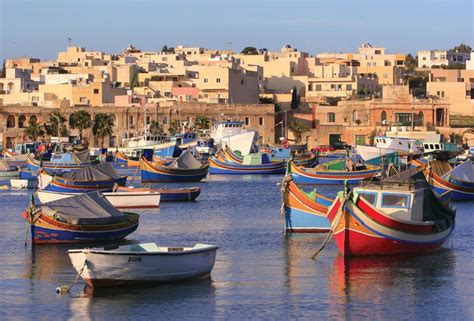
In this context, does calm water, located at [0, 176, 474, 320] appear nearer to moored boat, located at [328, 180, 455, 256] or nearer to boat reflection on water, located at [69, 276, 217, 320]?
boat reflection on water, located at [69, 276, 217, 320]

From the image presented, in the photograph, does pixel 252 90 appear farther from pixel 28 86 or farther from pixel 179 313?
pixel 179 313

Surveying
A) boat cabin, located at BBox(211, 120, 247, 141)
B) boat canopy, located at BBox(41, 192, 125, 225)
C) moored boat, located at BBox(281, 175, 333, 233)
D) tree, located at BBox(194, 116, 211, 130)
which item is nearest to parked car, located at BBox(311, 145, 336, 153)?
tree, located at BBox(194, 116, 211, 130)

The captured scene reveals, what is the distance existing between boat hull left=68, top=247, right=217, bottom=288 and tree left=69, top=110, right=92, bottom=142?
78.5 metres

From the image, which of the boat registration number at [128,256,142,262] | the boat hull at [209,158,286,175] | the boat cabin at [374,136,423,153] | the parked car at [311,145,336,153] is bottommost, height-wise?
the parked car at [311,145,336,153]

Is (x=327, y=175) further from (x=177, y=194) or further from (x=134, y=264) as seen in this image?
(x=134, y=264)

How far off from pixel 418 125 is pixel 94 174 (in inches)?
2170

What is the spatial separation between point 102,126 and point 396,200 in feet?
246

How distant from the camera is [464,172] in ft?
179

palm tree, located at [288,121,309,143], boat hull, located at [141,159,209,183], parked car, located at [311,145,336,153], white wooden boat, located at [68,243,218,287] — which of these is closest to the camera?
white wooden boat, located at [68,243,218,287]

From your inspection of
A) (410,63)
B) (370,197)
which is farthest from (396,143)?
(410,63)

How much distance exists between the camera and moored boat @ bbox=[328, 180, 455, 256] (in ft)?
104

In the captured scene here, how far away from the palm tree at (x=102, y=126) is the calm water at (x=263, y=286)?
215 ft

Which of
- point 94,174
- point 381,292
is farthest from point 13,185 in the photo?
point 381,292

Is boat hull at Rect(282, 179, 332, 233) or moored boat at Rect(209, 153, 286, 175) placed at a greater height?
boat hull at Rect(282, 179, 332, 233)
